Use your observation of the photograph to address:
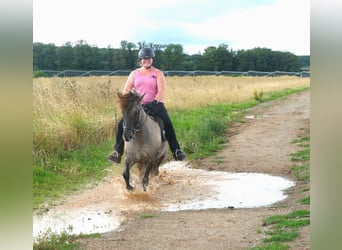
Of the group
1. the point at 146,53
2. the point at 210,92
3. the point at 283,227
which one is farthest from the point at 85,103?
the point at 283,227

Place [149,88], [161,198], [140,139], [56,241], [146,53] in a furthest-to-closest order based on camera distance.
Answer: [161,198]
[140,139]
[149,88]
[146,53]
[56,241]

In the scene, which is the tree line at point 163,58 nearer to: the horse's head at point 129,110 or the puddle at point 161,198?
the horse's head at point 129,110

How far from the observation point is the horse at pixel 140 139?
16.0ft

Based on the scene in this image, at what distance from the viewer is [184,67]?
16.3 ft

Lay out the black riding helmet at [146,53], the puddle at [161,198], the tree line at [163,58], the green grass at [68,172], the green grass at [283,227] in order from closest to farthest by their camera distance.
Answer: the green grass at [283,227] → the tree line at [163,58] → the black riding helmet at [146,53] → the puddle at [161,198] → the green grass at [68,172]

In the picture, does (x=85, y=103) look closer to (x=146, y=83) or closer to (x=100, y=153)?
(x=100, y=153)

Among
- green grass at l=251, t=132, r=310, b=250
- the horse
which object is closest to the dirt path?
green grass at l=251, t=132, r=310, b=250

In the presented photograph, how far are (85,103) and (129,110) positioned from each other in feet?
10.2

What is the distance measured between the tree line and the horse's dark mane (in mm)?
340

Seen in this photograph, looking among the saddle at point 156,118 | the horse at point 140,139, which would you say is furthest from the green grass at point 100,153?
the saddle at point 156,118

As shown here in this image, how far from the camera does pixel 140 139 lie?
5527mm

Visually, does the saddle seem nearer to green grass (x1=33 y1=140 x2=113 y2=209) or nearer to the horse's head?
the horse's head

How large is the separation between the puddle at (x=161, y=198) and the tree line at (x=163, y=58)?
1.52 m

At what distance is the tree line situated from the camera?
424 cm
